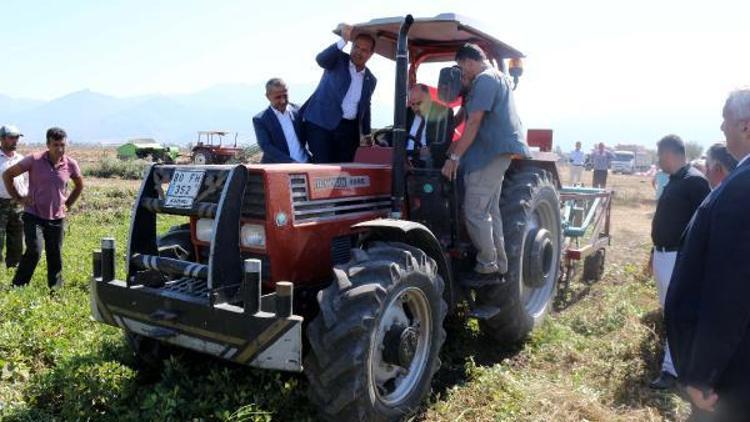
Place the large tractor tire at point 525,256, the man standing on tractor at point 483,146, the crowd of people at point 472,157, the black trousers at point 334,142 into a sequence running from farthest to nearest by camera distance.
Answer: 1. the black trousers at point 334,142
2. the large tractor tire at point 525,256
3. the man standing on tractor at point 483,146
4. the crowd of people at point 472,157

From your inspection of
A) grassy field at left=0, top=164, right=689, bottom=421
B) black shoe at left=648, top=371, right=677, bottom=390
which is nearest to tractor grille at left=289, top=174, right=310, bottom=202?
grassy field at left=0, top=164, right=689, bottom=421

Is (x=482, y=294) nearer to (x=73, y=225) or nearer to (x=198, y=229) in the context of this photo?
(x=198, y=229)

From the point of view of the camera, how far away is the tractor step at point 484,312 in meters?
4.59

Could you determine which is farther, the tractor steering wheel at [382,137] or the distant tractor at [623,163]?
the distant tractor at [623,163]

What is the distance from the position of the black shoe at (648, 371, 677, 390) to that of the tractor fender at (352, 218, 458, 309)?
1671 mm

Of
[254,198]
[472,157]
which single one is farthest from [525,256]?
[254,198]

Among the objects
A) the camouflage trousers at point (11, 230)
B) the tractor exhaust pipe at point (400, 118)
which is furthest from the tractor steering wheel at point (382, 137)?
the camouflage trousers at point (11, 230)

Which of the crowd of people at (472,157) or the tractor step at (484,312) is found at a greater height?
the crowd of people at (472,157)

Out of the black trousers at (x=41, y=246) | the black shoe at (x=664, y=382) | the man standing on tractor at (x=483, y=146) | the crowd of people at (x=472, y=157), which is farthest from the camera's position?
the black trousers at (x=41, y=246)

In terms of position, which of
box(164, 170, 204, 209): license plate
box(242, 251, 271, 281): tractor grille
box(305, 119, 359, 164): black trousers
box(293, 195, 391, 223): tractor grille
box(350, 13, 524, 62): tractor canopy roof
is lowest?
box(242, 251, 271, 281): tractor grille

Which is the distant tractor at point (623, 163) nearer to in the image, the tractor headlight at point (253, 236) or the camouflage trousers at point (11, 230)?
the camouflage trousers at point (11, 230)

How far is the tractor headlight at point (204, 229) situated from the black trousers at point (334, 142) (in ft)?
4.26

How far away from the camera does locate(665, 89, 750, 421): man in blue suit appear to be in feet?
6.93

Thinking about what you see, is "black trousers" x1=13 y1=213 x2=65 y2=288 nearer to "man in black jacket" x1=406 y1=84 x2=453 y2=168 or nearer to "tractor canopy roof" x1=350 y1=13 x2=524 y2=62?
"tractor canopy roof" x1=350 y1=13 x2=524 y2=62
